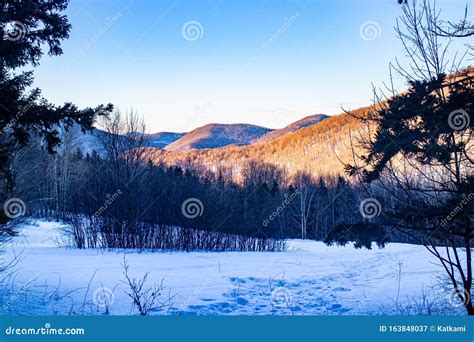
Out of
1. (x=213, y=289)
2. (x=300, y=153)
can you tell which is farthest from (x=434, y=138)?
(x=300, y=153)

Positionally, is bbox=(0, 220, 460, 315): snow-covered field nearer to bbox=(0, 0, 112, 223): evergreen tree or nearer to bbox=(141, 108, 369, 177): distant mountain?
bbox=(0, 0, 112, 223): evergreen tree

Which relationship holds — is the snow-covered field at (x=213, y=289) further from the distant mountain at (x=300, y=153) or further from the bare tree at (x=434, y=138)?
the distant mountain at (x=300, y=153)

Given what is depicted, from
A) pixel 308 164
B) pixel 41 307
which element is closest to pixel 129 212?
pixel 41 307

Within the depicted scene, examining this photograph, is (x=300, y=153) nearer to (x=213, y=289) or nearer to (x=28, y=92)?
(x=213, y=289)

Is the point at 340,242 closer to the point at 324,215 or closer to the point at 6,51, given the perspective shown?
the point at 6,51

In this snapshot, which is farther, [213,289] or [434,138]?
[213,289]

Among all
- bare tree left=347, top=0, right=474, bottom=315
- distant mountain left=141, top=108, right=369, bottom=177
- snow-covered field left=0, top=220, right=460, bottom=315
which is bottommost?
snow-covered field left=0, top=220, right=460, bottom=315

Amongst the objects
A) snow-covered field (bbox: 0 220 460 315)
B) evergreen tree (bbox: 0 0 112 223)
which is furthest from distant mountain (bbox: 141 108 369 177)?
evergreen tree (bbox: 0 0 112 223)

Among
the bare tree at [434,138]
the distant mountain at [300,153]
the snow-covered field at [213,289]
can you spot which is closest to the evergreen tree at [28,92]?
the snow-covered field at [213,289]

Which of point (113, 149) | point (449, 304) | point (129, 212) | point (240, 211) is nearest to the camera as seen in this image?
point (449, 304)

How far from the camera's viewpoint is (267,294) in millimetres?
→ 6859

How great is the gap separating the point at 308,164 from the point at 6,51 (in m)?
80.6

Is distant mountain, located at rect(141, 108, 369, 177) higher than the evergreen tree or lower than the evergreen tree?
higher

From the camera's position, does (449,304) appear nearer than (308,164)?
Yes
